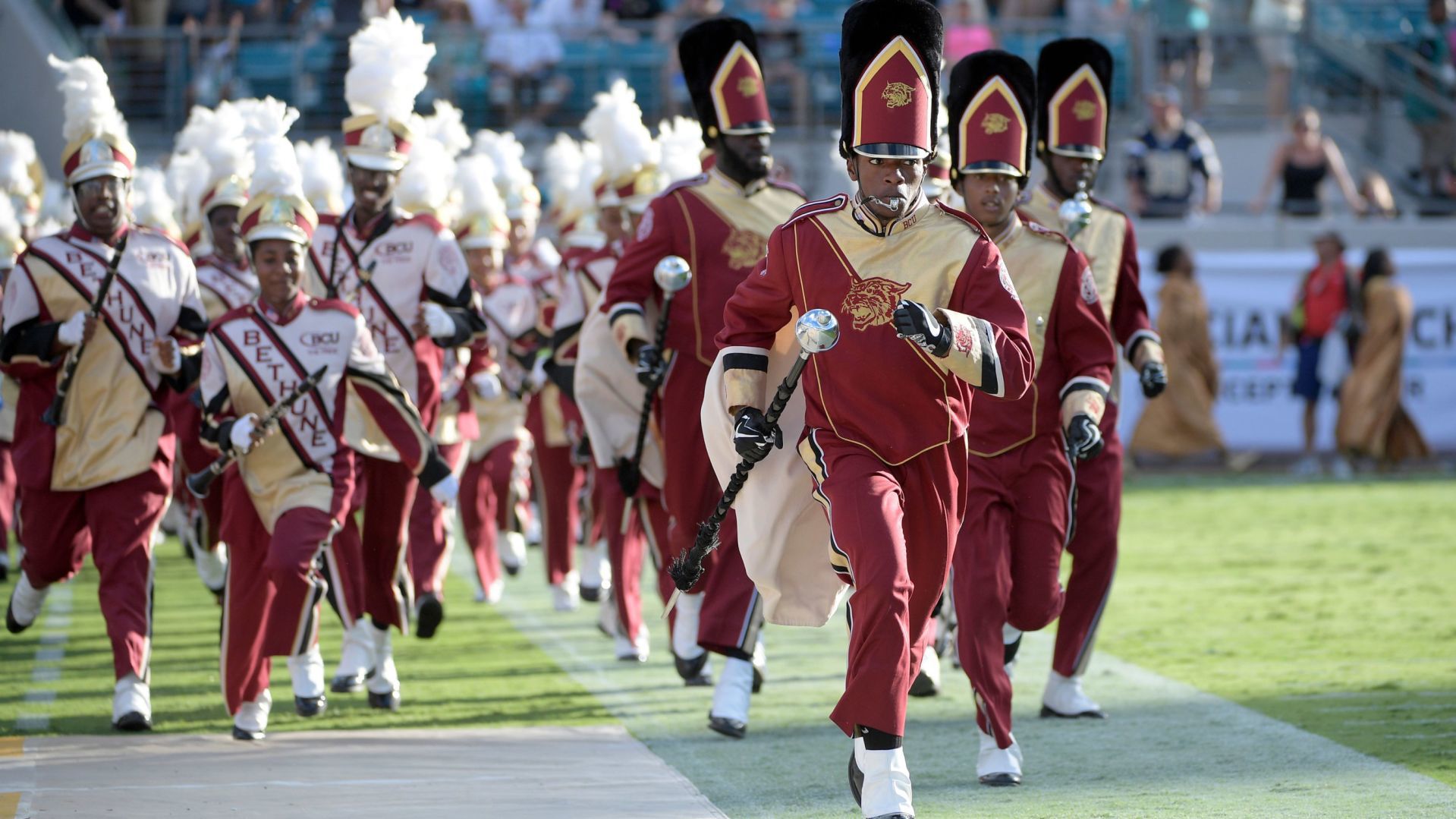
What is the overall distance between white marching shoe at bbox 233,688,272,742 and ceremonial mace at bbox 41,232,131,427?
143 centimetres

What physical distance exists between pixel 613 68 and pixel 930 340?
16572mm

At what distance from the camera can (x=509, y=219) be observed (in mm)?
14352

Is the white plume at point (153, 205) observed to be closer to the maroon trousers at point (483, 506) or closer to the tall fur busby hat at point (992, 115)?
the maroon trousers at point (483, 506)

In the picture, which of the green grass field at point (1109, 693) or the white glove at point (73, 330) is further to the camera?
the white glove at point (73, 330)

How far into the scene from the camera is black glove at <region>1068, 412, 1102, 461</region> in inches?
291

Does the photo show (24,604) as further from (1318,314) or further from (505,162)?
(1318,314)

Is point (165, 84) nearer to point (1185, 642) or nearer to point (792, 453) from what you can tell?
point (1185, 642)

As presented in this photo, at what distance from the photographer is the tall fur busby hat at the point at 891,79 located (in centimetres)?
655

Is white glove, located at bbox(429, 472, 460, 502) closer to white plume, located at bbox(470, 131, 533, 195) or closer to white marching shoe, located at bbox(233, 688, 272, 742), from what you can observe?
Result: white marching shoe, located at bbox(233, 688, 272, 742)

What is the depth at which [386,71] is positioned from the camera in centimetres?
982

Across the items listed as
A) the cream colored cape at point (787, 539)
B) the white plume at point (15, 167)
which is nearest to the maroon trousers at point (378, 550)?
the cream colored cape at point (787, 539)

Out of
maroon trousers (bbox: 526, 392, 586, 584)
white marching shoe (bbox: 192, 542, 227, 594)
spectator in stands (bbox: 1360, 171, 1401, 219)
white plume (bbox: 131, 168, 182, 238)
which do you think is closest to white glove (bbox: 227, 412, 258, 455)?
maroon trousers (bbox: 526, 392, 586, 584)

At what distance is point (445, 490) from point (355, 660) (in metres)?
1.29

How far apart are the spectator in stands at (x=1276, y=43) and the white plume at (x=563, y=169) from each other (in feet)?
36.1
